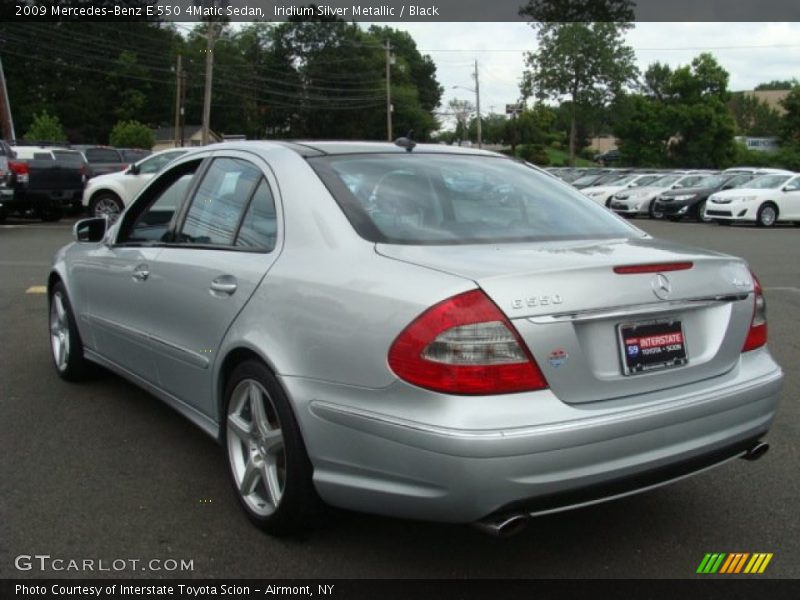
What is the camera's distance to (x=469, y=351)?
2.57 metres

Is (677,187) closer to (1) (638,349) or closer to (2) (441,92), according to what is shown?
(1) (638,349)

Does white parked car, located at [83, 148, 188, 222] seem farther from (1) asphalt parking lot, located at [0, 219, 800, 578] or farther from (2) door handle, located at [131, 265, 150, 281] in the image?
(2) door handle, located at [131, 265, 150, 281]

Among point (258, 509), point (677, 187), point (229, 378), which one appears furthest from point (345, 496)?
point (677, 187)

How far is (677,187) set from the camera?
25891 millimetres

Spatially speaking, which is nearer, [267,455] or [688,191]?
[267,455]

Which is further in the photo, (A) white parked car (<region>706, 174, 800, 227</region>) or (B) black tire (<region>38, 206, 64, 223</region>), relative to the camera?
(A) white parked car (<region>706, 174, 800, 227</region>)

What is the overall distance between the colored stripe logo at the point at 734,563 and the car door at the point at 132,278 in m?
2.67

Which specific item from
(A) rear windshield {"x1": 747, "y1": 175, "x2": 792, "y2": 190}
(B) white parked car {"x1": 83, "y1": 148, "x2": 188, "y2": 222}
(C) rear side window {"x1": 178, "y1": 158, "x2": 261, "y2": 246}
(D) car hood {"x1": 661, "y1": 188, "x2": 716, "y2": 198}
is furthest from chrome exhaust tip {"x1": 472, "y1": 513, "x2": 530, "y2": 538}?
(D) car hood {"x1": 661, "y1": 188, "x2": 716, "y2": 198}

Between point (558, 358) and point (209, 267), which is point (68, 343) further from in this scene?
point (558, 358)

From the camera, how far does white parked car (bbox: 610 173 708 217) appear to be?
26.4 m

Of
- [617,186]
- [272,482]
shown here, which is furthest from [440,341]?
[617,186]

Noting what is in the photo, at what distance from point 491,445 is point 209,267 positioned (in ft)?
5.49

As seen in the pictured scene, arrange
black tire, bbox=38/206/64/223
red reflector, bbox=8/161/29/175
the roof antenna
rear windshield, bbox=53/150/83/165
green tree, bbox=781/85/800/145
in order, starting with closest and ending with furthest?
the roof antenna → red reflector, bbox=8/161/29/175 → rear windshield, bbox=53/150/83/165 → black tire, bbox=38/206/64/223 → green tree, bbox=781/85/800/145

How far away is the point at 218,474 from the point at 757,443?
2370 mm
